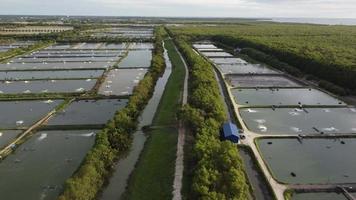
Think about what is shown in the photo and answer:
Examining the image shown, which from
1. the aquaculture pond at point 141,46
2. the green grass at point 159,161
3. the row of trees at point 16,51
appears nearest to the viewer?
the green grass at point 159,161

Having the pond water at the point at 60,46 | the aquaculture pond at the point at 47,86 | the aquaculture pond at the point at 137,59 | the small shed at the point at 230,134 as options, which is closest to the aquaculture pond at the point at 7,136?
the aquaculture pond at the point at 47,86

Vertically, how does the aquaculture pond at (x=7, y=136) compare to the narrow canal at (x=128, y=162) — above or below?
below

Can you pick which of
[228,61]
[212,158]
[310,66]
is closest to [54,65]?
[228,61]

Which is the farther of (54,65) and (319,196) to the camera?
(54,65)

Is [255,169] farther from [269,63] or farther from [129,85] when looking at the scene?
[269,63]

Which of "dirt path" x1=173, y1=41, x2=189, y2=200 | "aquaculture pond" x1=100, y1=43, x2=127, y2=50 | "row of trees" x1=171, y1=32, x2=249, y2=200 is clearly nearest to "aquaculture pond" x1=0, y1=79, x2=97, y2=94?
"row of trees" x1=171, y1=32, x2=249, y2=200

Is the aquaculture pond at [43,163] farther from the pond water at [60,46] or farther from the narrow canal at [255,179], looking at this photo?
the pond water at [60,46]

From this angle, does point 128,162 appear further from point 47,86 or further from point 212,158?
point 47,86
